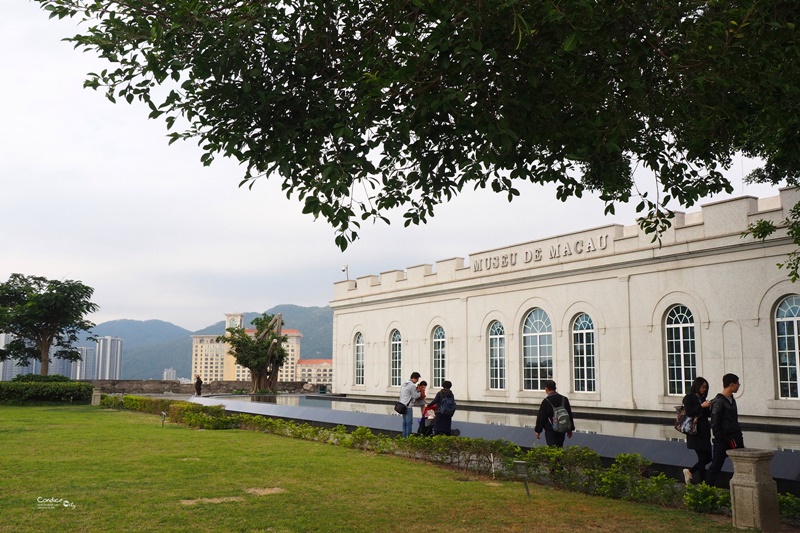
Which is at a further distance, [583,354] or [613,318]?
[583,354]

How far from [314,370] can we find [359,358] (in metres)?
95.9

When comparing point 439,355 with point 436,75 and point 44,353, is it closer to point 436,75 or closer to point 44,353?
point 44,353

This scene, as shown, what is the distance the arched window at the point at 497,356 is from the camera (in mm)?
28859

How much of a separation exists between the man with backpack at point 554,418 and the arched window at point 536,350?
15264 mm

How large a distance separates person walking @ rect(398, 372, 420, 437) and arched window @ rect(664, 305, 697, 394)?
35.4 ft

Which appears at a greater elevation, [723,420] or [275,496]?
[723,420]

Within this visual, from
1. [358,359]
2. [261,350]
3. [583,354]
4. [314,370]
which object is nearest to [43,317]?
[261,350]

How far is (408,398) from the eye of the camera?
14906mm

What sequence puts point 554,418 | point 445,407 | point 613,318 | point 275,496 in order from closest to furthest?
1. point 275,496
2. point 554,418
3. point 445,407
4. point 613,318

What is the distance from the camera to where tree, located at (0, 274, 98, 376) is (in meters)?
37.3

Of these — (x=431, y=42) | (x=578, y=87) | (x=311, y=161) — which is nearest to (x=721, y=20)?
(x=578, y=87)

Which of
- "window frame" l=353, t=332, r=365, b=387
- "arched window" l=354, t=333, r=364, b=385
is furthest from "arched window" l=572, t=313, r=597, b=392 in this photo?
"arched window" l=354, t=333, r=364, b=385

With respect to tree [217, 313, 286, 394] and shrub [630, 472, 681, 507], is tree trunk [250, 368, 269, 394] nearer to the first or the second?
tree [217, 313, 286, 394]

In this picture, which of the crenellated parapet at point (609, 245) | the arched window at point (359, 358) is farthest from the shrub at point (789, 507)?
the arched window at point (359, 358)
